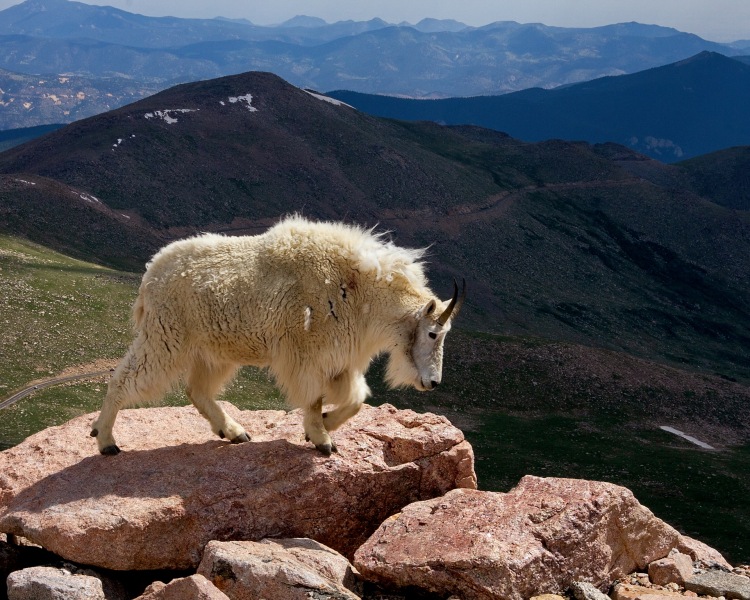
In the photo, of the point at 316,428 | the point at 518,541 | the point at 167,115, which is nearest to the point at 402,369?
the point at 316,428

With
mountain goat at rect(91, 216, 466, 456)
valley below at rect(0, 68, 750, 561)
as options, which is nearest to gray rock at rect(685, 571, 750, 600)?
mountain goat at rect(91, 216, 466, 456)

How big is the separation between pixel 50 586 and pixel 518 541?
18.0 feet

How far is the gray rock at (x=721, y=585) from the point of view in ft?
33.6

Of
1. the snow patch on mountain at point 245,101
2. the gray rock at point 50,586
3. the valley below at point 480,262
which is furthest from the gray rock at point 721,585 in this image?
the snow patch on mountain at point 245,101

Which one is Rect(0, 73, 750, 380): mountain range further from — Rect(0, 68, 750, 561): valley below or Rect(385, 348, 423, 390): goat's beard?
Rect(385, 348, 423, 390): goat's beard

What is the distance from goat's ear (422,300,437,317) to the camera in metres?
11.8

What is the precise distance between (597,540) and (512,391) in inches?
1713

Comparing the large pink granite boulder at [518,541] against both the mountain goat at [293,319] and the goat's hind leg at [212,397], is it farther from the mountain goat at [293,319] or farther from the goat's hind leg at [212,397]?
the goat's hind leg at [212,397]

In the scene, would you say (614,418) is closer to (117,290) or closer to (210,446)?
(117,290)

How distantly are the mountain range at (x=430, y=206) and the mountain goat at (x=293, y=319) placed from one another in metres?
63.0

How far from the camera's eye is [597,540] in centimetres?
1016

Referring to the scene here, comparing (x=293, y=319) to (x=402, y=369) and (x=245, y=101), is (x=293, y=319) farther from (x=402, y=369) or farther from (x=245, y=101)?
(x=245, y=101)

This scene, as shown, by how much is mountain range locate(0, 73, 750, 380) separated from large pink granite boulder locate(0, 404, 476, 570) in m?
62.5

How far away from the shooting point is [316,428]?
39.8ft
